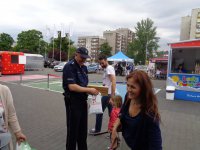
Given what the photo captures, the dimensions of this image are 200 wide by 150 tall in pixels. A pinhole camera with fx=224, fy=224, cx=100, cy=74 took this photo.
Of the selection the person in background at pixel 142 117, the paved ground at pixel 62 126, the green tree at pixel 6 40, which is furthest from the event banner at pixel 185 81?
the green tree at pixel 6 40

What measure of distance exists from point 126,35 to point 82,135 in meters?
148

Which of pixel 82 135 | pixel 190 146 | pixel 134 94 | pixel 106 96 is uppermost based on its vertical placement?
pixel 134 94

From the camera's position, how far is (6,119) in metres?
2.36

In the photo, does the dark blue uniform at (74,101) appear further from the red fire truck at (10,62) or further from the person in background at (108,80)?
the red fire truck at (10,62)

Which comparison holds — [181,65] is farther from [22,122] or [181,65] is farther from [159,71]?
[159,71]

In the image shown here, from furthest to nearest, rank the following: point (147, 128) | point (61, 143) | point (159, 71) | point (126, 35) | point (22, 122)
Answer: point (126, 35) < point (159, 71) < point (22, 122) < point (61, 143) < point (147, 128)

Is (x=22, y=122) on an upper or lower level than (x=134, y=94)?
lower

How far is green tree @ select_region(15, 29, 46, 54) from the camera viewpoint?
73.4 meters

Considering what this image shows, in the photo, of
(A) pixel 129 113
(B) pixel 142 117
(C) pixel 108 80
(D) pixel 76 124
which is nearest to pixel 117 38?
(C) pixel 108 80

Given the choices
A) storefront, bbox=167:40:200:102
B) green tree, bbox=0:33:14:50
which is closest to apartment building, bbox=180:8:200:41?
green tree, bbox=0:33:14:50

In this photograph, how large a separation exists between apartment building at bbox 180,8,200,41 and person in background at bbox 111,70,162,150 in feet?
283

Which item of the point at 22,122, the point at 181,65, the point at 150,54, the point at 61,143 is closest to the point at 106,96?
the point at 61,143

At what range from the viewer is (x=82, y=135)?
3.71 meters

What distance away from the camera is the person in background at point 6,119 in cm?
214
